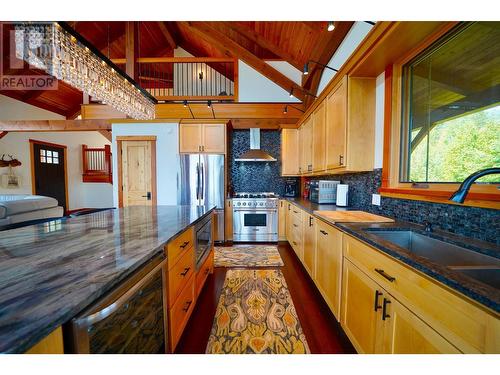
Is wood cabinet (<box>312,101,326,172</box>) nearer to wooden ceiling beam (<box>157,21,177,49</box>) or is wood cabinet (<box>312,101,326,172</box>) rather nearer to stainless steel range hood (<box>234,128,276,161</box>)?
stainless steel range hood (<box>234,128,276,161</box>)

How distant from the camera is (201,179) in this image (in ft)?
12.1

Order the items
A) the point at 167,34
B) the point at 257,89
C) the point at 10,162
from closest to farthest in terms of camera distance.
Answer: the point at 257,89 < the point at 167,34 < the point at 10,162

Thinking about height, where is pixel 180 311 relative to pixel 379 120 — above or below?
below

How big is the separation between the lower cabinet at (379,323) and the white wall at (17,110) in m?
8.53

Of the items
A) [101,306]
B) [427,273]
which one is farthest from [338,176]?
[101,306]

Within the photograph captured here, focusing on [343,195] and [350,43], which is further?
[343,195]

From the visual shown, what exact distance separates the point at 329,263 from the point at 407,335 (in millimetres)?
828

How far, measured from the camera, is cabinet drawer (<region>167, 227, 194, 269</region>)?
124cm

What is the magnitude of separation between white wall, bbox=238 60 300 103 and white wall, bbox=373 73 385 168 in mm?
2257

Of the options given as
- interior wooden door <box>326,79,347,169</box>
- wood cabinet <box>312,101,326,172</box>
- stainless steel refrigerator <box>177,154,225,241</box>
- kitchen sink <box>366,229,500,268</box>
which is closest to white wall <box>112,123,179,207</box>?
stainless steel refrigerator <box>177,154,225,241</box>

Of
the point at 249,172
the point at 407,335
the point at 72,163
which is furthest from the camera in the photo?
the point at 72,163

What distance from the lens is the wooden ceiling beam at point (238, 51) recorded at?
11.2ft

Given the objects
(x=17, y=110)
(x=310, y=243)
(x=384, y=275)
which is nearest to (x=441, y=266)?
(x=384, y=275)

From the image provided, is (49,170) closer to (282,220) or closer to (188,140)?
(188,140)
